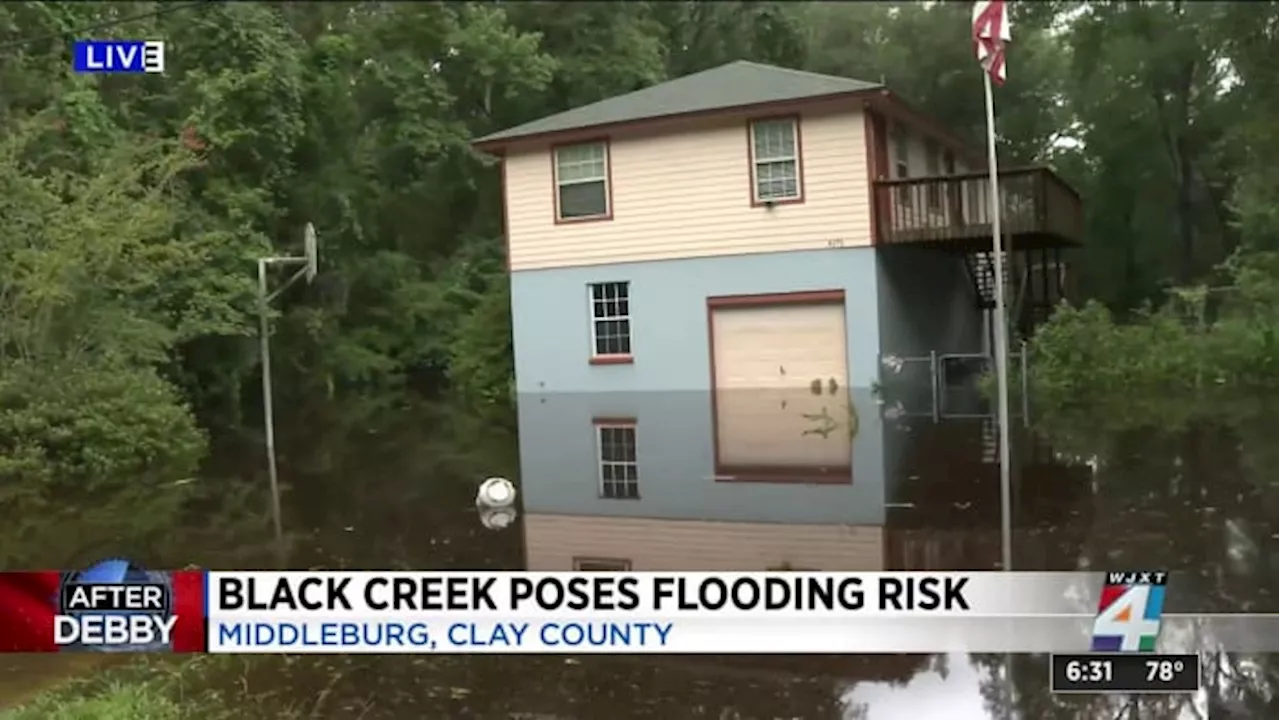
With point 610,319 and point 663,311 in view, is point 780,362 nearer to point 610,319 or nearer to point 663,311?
point 663,311

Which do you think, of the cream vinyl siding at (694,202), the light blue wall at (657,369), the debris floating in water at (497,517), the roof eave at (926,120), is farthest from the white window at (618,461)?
the roof eave at (926,120)

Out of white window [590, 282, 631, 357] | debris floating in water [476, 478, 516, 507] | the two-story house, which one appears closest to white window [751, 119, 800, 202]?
the two-story house

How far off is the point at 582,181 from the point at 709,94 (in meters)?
2.49

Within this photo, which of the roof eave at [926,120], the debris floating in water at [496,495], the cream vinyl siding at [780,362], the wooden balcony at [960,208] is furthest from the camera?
the roof eave at [926,120]

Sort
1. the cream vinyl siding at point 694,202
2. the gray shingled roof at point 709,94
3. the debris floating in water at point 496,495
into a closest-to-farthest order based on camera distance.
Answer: the debris floating in water at point 496,495
the cream vinyl siding at point 694,202
the gray shingled roof at point 709,94

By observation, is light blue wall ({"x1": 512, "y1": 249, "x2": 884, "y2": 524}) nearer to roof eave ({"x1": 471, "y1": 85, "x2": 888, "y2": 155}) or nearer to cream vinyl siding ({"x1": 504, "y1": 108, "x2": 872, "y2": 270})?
cream vinyl siding ({"x1": 504, "y1": 108, "x2": 872, "y2": 270})

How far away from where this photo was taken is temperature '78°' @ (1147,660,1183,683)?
4.29 metres

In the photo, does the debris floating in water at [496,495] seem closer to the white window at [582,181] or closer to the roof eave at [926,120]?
the roof eave at [926,120]

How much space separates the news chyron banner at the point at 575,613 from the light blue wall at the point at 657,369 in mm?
6162

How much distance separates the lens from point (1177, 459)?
11.6 meters

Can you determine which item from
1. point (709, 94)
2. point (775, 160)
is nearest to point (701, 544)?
point (775, 160)

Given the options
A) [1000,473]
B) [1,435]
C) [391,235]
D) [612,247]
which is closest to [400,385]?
[391,235]

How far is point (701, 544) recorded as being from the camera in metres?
8.59

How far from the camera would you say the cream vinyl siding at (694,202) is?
717 inches
